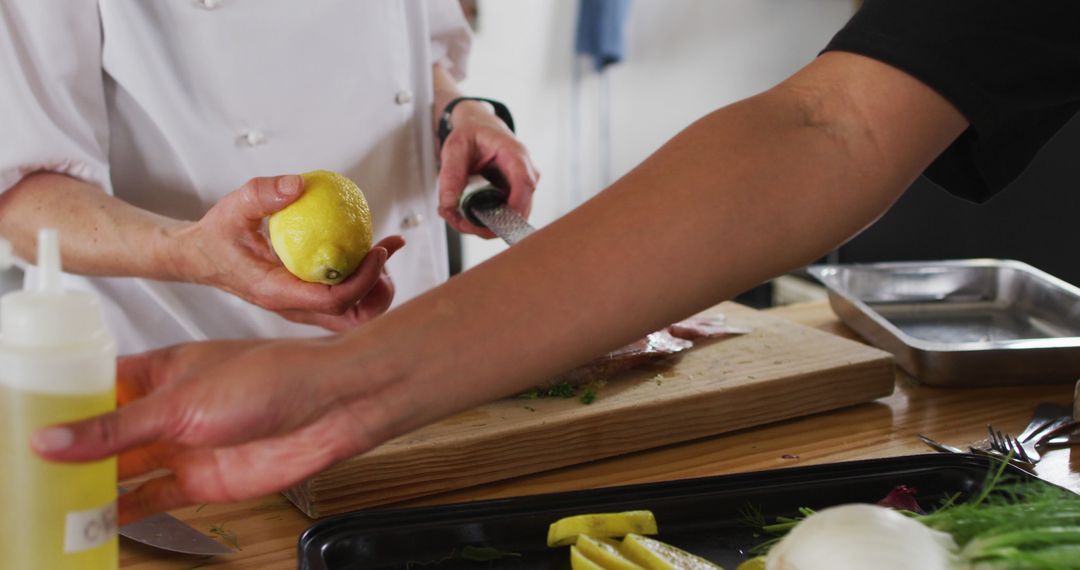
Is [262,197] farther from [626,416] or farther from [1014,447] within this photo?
[1014,447]

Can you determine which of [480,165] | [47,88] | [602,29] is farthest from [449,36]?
[602,29]

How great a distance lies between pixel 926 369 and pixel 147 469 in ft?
3.84

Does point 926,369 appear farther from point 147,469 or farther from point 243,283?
point 147,469

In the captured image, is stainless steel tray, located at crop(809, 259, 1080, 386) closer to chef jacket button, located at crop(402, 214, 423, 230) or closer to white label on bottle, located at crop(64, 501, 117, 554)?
chef jacket button, located at crop(402, 214, 423, 230)

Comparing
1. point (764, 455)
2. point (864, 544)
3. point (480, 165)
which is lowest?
point (764, 455)

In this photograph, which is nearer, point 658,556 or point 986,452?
point 658,556

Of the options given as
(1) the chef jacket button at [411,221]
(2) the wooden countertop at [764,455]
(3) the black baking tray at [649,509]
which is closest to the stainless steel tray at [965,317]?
(2) the wooden countertop at [764,455]

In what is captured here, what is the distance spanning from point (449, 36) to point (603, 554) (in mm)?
1331

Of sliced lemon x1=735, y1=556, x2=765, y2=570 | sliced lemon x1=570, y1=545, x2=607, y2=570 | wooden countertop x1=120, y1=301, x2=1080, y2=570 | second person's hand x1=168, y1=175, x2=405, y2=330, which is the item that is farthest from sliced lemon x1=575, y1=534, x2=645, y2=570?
second person's hand x1=168, y1=175, x2=405, y2=330

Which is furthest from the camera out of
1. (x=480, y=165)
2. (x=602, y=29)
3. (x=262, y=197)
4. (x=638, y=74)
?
(x=638, y=74)

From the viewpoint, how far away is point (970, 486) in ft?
3.59

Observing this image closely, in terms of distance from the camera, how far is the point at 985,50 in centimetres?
86

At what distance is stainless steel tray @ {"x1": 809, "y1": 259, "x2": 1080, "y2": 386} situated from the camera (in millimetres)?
1500

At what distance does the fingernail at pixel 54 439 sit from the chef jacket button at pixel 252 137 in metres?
1.03
